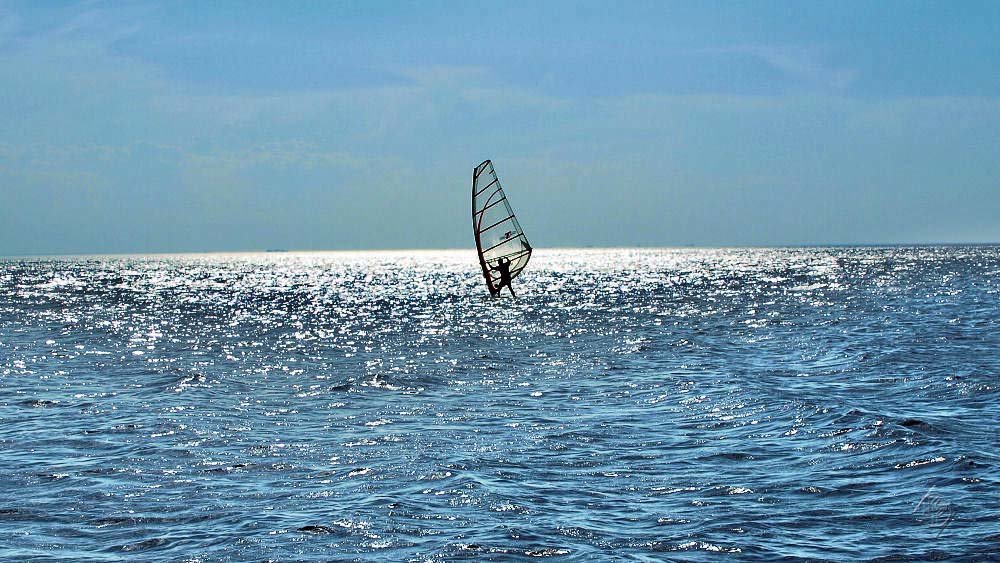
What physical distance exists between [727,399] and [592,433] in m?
5.80

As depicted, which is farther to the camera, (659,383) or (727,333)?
(727,333)

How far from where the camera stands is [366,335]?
50.0m

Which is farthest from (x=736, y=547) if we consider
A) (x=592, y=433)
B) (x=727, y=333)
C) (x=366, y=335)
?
(x=366, y=335)

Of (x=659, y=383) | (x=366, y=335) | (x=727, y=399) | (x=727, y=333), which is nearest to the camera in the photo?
(x=727, y=399)

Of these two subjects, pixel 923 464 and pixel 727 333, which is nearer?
pixel 923 464

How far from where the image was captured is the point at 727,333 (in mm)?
46594

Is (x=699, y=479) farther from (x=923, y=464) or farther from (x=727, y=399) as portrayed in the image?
(x=727, y=399)

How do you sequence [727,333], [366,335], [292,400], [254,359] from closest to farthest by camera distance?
[292,400]
[254,359]
[727,333]
[366,335]

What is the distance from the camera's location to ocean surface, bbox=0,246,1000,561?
13.0 meters

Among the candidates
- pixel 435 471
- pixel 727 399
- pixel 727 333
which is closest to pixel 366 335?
pixel 727 333

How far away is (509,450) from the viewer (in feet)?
61.5

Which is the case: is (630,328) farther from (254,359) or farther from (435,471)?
(435,471)

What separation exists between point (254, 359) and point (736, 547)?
94.8ft

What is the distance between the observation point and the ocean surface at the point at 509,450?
1298 cm
